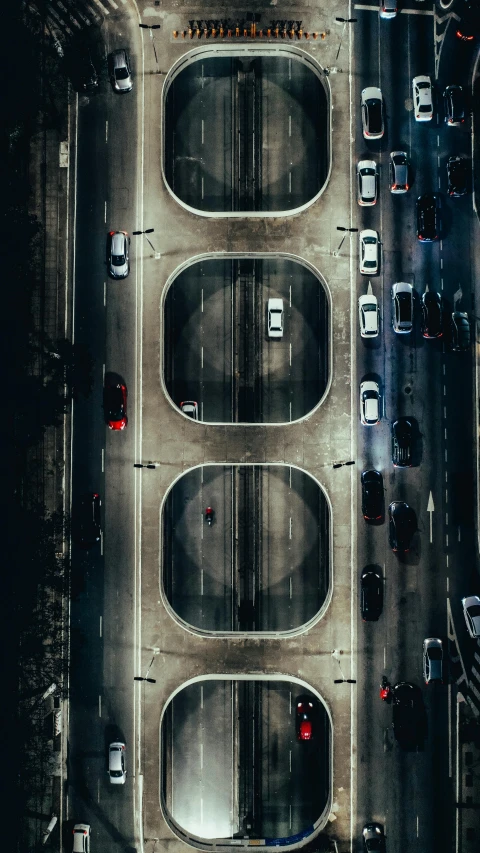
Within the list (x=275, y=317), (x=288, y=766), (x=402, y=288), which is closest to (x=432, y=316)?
(x=402, y=288)

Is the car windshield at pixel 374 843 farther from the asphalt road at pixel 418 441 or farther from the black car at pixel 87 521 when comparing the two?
the black car at pixel 87 521

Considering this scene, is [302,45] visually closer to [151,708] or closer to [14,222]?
[14,222]

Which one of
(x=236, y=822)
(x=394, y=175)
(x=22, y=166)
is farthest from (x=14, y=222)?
(x=236, y=822)

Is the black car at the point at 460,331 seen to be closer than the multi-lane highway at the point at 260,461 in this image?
No

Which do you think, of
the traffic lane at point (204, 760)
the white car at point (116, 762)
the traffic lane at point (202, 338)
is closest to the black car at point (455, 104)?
the traffic lane at point (202, 338)

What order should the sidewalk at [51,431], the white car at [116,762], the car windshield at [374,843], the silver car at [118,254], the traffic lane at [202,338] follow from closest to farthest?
1. the car windshield at [374,843]
2. the white car at [116,762]
3. the sidewalk at [51,431]
4. the silver car at [118,254]
5. the traffic lane at [202,338]

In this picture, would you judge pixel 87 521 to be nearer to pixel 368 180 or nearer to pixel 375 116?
pixel 368 180
